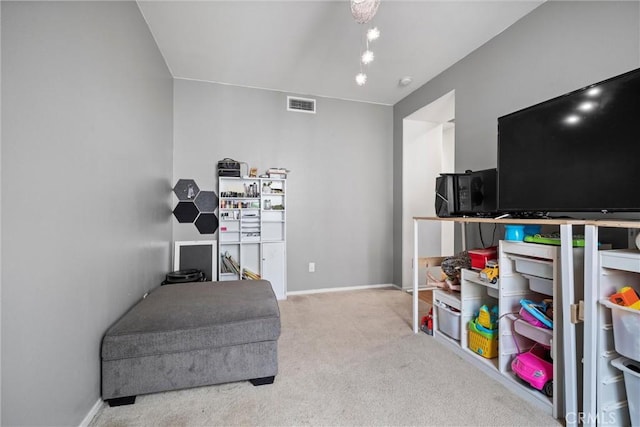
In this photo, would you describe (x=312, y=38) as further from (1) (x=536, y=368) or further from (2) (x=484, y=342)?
(1) (x=536, y=368)

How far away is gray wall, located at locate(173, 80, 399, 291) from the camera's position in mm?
3150

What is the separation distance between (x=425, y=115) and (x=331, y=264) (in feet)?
7.51

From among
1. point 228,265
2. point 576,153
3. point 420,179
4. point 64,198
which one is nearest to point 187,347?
point 64,198

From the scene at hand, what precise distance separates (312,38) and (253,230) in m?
2.08

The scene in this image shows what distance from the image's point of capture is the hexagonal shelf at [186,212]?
306 cm

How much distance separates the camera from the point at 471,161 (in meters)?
2.55

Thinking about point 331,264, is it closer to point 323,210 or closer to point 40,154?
point 323,210

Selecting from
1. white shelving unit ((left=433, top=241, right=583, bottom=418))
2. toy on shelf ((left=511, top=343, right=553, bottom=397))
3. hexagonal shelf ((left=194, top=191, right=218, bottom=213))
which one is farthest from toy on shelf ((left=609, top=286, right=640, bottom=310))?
hexagonal shelf ((left=194, top=191, right=218, bottom=213))

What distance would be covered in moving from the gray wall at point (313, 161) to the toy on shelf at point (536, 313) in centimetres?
226

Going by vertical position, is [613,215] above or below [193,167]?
below

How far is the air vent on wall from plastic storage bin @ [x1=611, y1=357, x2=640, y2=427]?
11.1 feet

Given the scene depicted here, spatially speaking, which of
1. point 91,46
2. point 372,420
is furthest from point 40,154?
point 372,420

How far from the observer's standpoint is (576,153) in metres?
1.39

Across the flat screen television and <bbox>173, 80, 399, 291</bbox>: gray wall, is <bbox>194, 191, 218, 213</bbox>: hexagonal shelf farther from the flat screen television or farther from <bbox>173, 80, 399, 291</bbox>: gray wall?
the flat screen television
